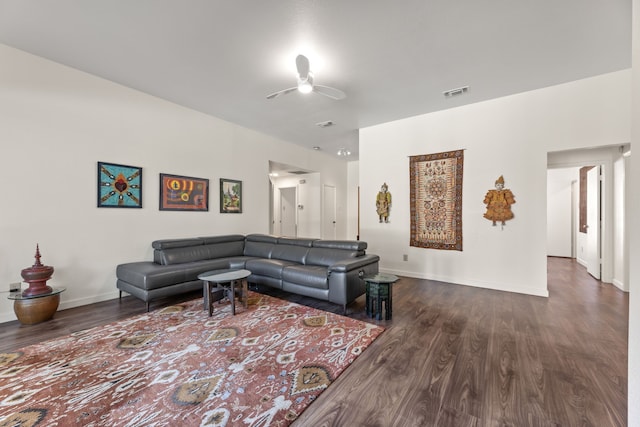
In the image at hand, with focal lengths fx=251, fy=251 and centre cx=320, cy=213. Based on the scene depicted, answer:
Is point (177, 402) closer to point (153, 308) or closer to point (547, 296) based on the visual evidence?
point (153, 308)

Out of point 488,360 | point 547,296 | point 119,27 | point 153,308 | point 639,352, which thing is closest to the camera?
point 639,352

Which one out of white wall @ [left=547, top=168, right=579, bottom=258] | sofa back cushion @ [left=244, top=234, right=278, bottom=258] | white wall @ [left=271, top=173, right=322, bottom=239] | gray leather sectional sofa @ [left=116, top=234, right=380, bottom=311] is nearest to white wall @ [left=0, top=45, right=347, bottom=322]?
gray leather sectional sofa @ [left=116, top=234, right=380, bottom=311]

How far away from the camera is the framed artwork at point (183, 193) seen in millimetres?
4172

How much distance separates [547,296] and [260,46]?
5.02 metres

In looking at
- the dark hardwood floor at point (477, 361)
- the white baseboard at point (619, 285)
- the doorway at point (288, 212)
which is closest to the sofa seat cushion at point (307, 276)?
the dark hardwood floor at point (477, 361)

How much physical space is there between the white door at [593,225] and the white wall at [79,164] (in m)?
6.98

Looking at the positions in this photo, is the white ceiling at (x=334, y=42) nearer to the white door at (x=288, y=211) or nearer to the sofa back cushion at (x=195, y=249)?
the sofa back cushion at (x=195, y=249)

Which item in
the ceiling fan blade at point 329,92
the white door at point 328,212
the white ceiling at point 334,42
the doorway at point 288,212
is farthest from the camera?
the doorway at point 288,212

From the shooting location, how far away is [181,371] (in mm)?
1932

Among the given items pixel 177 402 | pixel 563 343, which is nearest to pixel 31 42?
pixel 177 402

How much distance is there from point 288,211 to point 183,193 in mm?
4348

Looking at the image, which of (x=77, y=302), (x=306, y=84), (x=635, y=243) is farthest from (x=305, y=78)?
(x=77, y=302)

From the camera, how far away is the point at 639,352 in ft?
3.67

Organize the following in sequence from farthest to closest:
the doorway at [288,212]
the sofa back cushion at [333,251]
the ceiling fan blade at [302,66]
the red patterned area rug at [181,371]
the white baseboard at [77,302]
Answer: the doorway at [288,212], the sofa back cushion at [333,251], the white baseboard at [77,302], the ceiling fan blade at [302,66], the red patterned area rug at [181,371]
